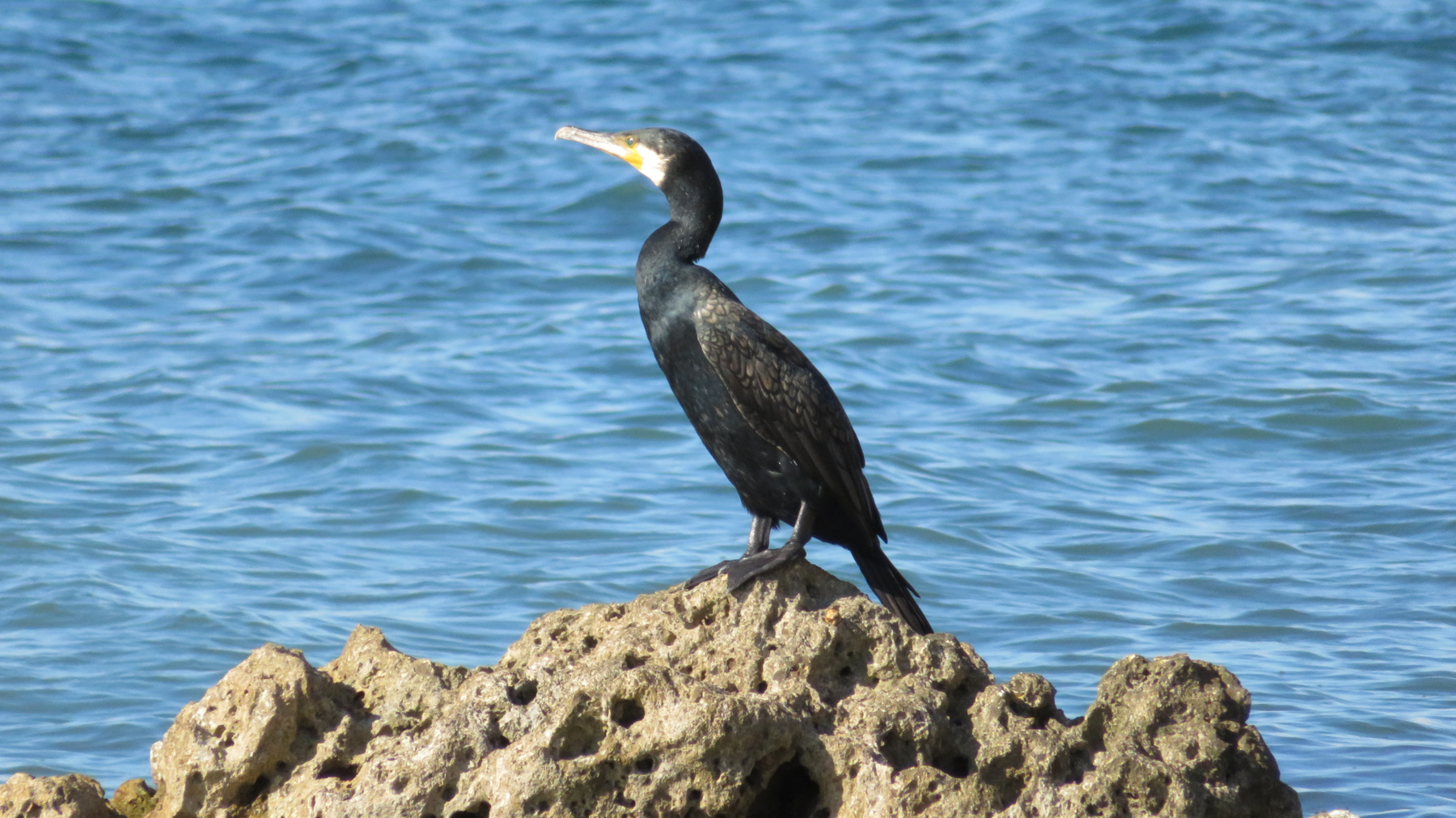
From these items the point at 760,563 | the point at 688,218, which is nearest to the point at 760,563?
the point at 760,563

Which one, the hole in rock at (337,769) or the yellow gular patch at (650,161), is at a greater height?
the yellow gular patch at (650,161)

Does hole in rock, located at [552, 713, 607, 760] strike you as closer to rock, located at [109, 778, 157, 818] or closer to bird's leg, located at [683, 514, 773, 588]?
bird's leg, located at [683, 514, 773, 588]

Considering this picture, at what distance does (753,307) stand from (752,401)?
7.31m

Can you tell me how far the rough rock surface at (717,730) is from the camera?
353 cm

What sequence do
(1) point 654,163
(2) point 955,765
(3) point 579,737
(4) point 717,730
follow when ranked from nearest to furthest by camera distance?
(4) point 717,730, (3) point 579,737, (2) point 955,765, (1) point 654,163

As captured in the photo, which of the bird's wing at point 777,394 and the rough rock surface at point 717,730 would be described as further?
the bird's wing at point 777,394

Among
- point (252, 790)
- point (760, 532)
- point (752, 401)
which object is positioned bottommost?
point (252, 790)

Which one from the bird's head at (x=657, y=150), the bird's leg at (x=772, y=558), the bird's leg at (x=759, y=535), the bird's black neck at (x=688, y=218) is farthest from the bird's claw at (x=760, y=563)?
the bird's head at (x=657, y=150)

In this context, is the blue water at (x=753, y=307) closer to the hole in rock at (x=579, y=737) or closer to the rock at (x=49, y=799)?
the rock at (x=49, y=799)

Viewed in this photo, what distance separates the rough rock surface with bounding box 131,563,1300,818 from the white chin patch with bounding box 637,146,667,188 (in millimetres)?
1310

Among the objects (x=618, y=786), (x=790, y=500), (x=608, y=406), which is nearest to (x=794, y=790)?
(x=618, y=786)

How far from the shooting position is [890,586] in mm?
4363

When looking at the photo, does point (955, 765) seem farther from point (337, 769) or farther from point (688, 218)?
point (688, 218)

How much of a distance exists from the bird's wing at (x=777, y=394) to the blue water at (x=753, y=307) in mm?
2202
